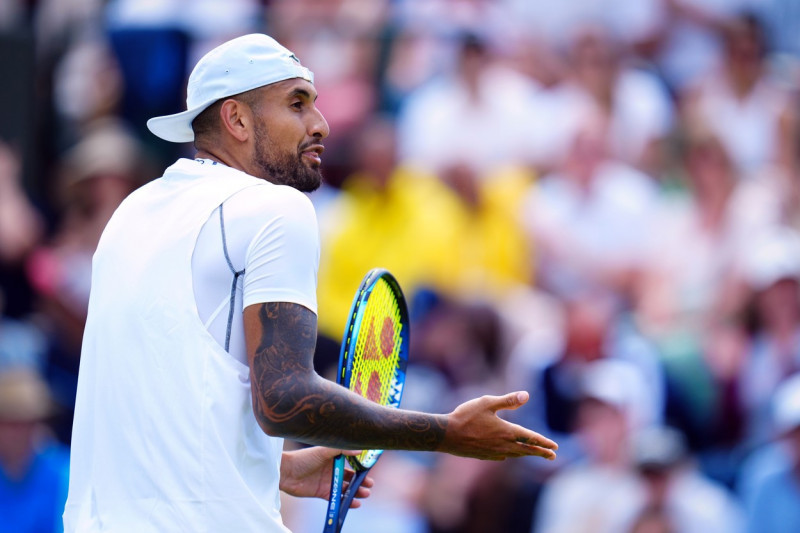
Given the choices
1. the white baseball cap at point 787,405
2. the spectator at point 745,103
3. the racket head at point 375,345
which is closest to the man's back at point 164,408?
the racket head at point 375,345

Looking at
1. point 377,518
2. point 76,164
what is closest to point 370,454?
point 377,518

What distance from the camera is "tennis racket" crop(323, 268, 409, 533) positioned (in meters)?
3.29

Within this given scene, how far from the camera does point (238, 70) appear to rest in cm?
322

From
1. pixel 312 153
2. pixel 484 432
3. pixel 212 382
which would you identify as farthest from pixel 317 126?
pixel 484 432

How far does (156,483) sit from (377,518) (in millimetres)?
4047

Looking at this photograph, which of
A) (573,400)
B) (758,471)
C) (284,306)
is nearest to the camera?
(284,306)

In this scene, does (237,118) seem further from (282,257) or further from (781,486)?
(781,486)

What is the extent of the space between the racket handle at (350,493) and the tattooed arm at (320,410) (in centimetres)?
50

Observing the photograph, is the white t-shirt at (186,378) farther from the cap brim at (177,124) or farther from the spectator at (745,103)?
the spectator at (745,103)

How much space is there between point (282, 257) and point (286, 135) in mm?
442

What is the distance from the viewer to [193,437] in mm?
2920

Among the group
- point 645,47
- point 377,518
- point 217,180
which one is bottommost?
point 377,518

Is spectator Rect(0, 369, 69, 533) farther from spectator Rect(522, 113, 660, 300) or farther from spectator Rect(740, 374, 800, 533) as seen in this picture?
spectator Rect(740, 374, 800, 533)

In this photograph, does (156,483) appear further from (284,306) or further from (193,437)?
(284,306)
